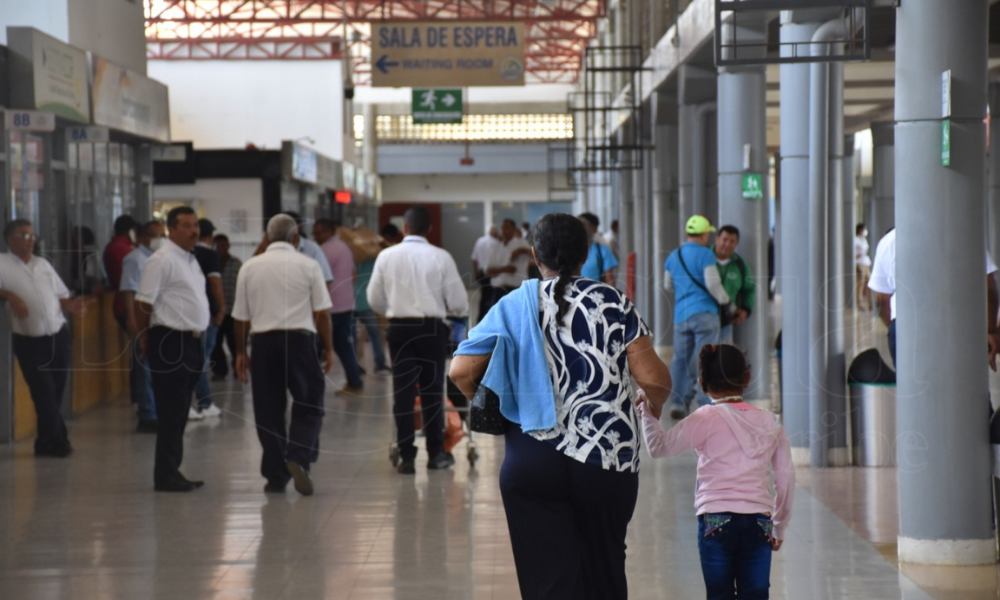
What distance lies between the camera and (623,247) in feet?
85.6

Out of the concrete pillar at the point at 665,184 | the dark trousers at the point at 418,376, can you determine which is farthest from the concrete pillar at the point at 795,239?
the concrete pillar at the point at 665,184

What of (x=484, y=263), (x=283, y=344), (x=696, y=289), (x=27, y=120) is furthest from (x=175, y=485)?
(x=484, y=263)

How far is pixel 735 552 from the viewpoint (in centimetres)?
435

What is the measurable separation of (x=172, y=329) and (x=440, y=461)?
2102 millimetres

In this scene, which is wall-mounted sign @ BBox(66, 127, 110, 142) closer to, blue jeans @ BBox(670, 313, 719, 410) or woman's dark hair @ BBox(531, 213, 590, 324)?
blue jeans @ BBox(670, 313, 719, 410)

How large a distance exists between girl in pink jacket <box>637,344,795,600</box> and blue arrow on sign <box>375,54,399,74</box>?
630 inches

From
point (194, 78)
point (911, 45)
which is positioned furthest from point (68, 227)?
point (194, 78)

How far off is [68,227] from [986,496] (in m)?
9.71

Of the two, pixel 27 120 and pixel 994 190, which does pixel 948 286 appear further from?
pixel 994 190

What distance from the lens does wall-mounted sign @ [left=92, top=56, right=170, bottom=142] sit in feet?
43.4

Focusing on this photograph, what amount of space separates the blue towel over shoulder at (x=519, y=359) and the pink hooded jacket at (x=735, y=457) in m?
0.58

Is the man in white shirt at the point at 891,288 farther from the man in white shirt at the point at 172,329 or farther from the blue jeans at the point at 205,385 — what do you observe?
the blue jeans at the point at 205,385

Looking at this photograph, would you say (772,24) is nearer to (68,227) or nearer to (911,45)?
(911,45)

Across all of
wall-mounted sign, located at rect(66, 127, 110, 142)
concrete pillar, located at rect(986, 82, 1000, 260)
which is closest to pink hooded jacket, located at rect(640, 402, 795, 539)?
wall-mounted sign, located at rect(66, 127, 110, 142)
